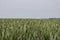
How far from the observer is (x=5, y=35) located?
49.9 inches

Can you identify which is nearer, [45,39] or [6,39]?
[6,39]

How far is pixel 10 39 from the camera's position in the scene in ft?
3.93

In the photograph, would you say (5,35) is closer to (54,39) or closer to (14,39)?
(14,39)

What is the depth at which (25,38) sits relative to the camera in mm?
1270

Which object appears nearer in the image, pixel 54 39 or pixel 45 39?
pixel 54 39

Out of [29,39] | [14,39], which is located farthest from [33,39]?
[14,39]

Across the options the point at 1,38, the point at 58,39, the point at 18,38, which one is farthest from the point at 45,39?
the point at 1,38

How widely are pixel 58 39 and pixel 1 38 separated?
445 millimetres

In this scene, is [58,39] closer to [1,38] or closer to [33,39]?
[33,39]

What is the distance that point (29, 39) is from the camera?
3.86ft

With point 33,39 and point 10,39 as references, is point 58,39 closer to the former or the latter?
point 33,39

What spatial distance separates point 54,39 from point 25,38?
0.23 meters

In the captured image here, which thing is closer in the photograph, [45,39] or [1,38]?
[1,38]

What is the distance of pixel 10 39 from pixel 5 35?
3.5 inches
